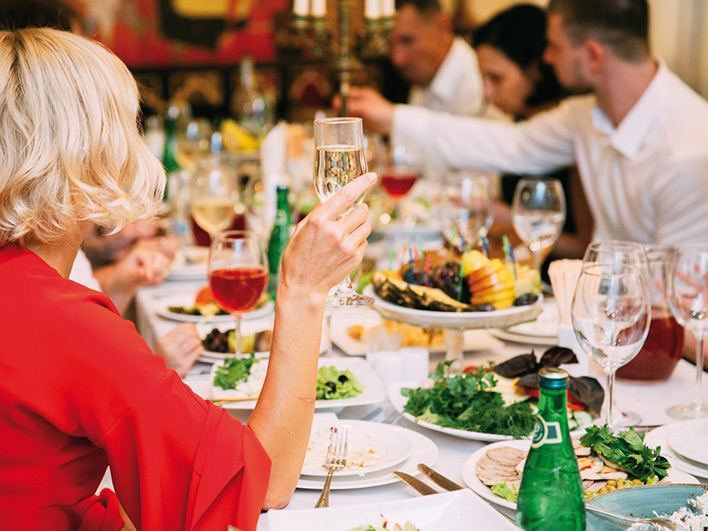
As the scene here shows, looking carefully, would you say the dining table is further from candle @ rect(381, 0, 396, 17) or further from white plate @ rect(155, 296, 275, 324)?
candle @ rect(381, 0, 396, 17)

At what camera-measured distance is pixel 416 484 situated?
3.34 feet

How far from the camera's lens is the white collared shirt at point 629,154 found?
260cm

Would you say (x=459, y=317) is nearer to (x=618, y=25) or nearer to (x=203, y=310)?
(x=203, y=310)

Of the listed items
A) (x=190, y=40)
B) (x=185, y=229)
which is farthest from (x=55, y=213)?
(x=190, y=40)

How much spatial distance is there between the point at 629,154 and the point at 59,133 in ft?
7.27

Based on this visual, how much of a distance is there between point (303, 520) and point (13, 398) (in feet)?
1.14

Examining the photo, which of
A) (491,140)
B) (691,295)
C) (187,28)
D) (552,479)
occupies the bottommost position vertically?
(552,479)

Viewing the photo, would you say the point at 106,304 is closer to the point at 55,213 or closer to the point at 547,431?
the point at 55,213

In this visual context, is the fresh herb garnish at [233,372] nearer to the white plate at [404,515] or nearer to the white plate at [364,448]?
the white plate at [364,448]

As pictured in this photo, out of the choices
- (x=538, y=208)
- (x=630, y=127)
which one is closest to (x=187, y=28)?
(x=630, y=127)

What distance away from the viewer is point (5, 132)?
937mm

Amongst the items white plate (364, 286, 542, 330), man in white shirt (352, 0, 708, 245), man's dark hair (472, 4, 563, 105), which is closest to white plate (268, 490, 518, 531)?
white plate (364, 286, 542, 330)

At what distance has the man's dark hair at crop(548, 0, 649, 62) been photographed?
2.71 m

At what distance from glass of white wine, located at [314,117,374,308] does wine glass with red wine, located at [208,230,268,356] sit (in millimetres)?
528
